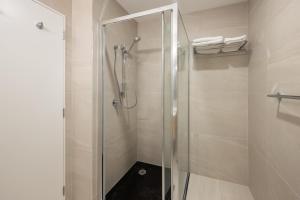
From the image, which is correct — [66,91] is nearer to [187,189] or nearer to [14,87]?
[14,87]

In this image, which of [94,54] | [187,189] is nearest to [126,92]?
[94,54]

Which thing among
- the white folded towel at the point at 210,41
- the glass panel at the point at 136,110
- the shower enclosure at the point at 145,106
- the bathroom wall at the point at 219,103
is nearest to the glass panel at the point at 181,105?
the shower enclosure at the point at 145,106

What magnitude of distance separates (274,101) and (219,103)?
0.81m

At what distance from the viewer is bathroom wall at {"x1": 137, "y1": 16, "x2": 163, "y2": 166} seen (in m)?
2.11

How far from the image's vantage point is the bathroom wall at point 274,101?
0.90m

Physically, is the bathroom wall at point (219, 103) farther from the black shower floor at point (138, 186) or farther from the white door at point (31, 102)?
the white door at point (31, 102)

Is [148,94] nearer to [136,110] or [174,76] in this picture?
[136,110]

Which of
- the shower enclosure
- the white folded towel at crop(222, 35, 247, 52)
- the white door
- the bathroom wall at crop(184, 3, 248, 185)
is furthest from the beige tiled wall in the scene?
the white folded towel at crop(222, 35, 247, 52)

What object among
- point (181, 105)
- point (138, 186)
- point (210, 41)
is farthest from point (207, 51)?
point (138, 186)

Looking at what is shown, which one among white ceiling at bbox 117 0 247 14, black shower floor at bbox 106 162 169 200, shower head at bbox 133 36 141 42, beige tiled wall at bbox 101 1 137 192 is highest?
white ceiling at bbox 117 0 247 14

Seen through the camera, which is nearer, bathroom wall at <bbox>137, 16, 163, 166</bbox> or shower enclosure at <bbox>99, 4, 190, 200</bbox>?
shower enclosure at <bbox>99, 4, 190, 200</bbox>

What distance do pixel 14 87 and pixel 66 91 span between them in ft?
1.38

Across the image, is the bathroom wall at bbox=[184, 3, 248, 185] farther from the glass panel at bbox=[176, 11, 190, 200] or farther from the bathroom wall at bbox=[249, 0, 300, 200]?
the glass panel at bbox=[176, 11, 190, 200]

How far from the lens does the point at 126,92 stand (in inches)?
79.2
